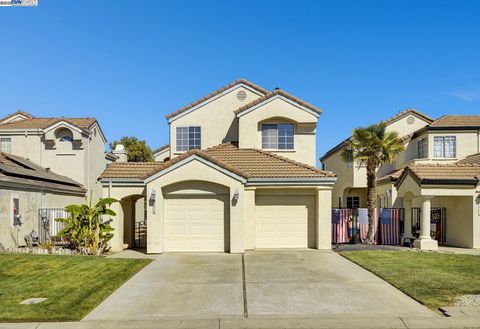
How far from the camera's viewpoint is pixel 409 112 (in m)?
31.7

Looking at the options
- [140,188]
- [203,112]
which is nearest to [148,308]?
[140,188]

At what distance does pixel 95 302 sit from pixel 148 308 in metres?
1.41

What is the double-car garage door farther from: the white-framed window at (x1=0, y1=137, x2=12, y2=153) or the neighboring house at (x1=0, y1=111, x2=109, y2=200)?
the white-framed window at (x1=0, y1=137, x2=12, y2=153)

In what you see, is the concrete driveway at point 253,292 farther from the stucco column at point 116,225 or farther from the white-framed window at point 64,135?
the white-framed window at point 64,135

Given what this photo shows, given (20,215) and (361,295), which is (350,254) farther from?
(20,215)

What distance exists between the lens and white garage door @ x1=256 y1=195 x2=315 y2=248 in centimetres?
1831

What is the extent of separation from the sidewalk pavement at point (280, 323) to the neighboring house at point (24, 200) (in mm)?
11557

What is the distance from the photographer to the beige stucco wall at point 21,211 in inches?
690

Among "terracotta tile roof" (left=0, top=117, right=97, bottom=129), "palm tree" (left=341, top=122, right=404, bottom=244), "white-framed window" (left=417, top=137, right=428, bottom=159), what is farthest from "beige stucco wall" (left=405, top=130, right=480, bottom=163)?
"terracotta tile roof" (left=0, top=117, right=97, bottom=129)

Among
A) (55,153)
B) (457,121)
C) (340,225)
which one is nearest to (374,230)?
(340,225)

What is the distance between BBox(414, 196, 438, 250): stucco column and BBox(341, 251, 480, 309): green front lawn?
147 cm

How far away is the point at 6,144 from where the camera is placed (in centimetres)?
2858

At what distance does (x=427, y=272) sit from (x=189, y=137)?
1492 centimetres

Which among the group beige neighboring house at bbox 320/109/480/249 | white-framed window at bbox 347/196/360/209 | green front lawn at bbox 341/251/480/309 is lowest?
green front lawn at bbox 341/251/480/309
